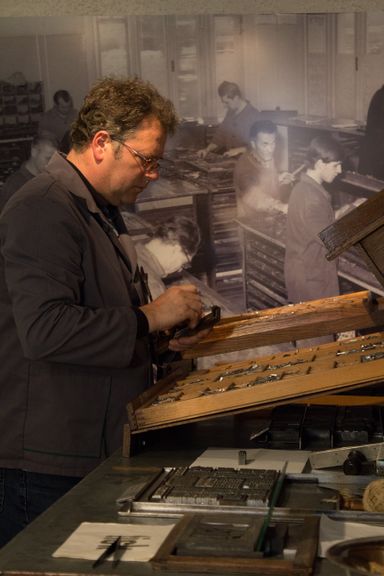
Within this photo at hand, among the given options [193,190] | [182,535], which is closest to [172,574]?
[182,535]

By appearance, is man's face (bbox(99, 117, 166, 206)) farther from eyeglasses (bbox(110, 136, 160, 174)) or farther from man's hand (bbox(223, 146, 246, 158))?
man's hand (bbox(223, 146, 246, 158))

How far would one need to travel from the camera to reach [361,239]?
2.38m

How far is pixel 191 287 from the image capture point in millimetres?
2961

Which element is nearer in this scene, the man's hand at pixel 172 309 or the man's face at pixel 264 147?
the man's hand at pixel 172 309

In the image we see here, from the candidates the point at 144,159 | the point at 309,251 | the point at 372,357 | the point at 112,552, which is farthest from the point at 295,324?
the point at 309,251

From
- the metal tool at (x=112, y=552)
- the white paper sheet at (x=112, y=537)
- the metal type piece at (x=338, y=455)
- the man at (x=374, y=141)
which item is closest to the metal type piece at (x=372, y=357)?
the metal type piece at (x=338, y=455)

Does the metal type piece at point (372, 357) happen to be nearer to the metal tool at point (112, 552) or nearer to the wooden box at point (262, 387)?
the wooden box at point (262, 387)

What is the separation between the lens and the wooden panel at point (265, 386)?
2430 millimetres

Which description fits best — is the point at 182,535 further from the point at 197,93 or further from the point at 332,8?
the point at 332,8

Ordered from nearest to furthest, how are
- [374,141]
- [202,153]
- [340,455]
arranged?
[340,455] → [374,141] → [202,153]

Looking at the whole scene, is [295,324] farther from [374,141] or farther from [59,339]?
[374,141]

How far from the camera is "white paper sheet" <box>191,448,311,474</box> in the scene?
2.44m

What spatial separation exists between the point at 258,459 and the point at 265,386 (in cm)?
19

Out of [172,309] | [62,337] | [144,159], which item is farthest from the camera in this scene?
[144,159]
